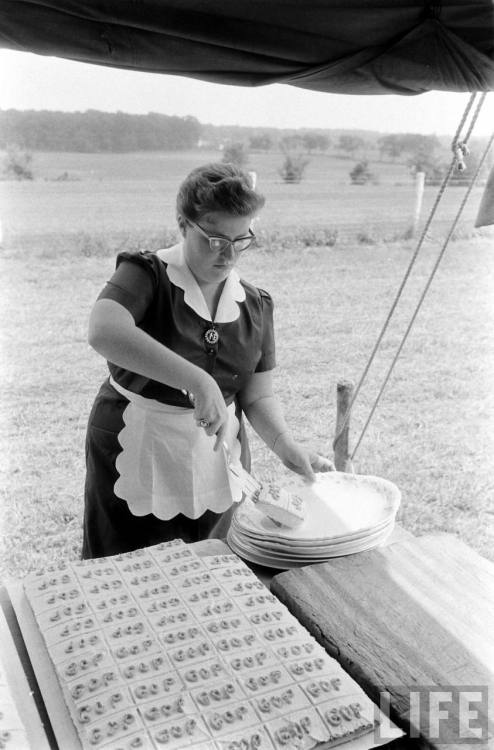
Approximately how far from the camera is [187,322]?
1.71 m

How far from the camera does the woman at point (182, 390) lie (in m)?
1.59

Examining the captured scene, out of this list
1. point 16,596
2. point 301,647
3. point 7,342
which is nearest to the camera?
point 301,647

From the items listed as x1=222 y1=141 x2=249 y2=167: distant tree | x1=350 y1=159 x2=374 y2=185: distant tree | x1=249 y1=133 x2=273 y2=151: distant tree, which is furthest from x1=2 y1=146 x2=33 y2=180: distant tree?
x1=350 y1=159 x2=374 y2=185: distant tree

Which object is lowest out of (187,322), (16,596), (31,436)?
(31,436)

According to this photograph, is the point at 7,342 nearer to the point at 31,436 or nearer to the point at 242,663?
the point at 31,436

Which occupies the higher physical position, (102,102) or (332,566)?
(102,102)

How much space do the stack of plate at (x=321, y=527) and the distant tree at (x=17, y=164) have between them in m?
7.44

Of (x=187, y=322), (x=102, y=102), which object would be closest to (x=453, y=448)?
(x=187, y=322)

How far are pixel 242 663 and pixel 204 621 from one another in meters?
0.11

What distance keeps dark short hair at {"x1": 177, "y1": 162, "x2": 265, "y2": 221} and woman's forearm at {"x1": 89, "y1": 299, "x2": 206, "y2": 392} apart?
0.92 ft

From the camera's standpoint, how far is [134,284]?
5.39ft

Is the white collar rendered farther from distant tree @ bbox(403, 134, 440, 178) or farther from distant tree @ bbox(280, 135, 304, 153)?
distant tree @ bbox(403, 134, 440, 178)

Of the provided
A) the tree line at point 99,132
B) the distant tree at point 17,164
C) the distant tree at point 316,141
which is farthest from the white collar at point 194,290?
the distant tree at point 316,141

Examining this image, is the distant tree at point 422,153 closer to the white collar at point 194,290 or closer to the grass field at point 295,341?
the grass field at point 295,341
